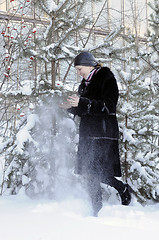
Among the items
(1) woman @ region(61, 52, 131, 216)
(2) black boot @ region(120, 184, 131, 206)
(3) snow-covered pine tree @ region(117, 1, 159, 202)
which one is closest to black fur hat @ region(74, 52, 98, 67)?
(1) woman @ region(61, 52, 131, 216)

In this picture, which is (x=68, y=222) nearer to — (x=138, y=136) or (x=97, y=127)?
(x=97, y=127)

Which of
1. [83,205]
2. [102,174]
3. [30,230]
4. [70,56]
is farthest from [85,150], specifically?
[70,56]

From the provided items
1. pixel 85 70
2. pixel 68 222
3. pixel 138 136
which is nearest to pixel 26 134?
pixel 85 70

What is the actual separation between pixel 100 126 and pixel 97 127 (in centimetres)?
4

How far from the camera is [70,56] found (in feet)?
11.5

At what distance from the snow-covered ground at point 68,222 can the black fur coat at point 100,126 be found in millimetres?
456

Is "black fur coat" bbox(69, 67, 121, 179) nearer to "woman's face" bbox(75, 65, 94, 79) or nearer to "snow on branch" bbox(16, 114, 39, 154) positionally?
"woman's face" bbox(75, 65, 94, 79)

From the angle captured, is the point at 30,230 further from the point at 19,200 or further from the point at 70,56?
the point at 70,56

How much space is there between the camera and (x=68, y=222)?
2518mm

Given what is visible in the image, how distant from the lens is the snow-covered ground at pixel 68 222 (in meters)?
2.18

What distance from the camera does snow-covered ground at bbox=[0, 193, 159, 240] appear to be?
2182mm

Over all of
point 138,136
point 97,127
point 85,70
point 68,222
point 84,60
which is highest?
point 84,60

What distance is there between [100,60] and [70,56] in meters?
0.42

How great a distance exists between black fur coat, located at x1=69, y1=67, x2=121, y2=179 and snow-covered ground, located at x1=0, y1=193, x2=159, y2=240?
0.46 m
